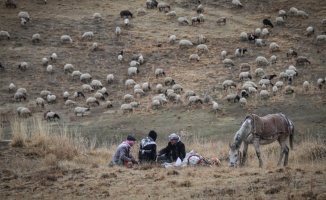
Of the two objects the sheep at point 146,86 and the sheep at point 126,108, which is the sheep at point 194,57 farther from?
the sheep at point 126,108

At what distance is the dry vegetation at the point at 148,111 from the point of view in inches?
492

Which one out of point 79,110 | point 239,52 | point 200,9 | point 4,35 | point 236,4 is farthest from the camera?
point 236,4

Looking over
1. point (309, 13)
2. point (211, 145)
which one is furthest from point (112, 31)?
point (211, 145)

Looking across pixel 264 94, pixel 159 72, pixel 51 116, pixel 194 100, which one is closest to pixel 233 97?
pixel 264 94

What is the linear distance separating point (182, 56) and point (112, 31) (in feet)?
24.4

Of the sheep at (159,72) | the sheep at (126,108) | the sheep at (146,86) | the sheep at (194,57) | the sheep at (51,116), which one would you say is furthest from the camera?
the sheep at (194,57)

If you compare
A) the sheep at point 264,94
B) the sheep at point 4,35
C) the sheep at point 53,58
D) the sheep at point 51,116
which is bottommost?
the sheep at point 51,116

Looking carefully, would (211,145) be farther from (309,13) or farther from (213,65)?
(309,13)

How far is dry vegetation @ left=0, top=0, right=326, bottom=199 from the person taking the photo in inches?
492

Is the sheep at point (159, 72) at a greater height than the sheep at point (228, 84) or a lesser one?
greater

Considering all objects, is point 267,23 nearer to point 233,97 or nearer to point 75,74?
point 233,97

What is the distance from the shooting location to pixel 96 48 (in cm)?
4031

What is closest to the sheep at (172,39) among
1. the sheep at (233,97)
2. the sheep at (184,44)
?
the sheep at (184,44)

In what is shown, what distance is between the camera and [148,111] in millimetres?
29484
